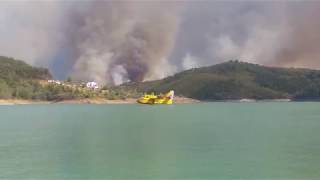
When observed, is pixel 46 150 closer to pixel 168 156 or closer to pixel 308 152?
pixel 168 156

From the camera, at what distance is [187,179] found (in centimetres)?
2602

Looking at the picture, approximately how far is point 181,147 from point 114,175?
1386 cm

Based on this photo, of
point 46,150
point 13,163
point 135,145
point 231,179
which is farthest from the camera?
point 135,145

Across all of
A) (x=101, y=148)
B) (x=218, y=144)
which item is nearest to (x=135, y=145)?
(x=101, y=148)

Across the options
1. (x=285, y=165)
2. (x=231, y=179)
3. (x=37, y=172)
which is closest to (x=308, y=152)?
(x=285, y=165)

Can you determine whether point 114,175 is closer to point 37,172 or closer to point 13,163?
point 37,172

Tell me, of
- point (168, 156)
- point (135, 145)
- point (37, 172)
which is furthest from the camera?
point (135, 145)

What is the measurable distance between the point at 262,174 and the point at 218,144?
15370 mm

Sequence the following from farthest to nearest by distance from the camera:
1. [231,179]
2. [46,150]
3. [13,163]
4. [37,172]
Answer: [46,150]
[13,163]
[37,172]
[231,179]

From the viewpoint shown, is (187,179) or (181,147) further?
(181,147)

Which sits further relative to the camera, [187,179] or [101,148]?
[101,148]

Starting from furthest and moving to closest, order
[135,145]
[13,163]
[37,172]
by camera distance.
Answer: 1. [135,145]
2. [13,163]
3. [37,172]

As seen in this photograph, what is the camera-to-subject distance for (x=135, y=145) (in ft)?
139

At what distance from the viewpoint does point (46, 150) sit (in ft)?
129
